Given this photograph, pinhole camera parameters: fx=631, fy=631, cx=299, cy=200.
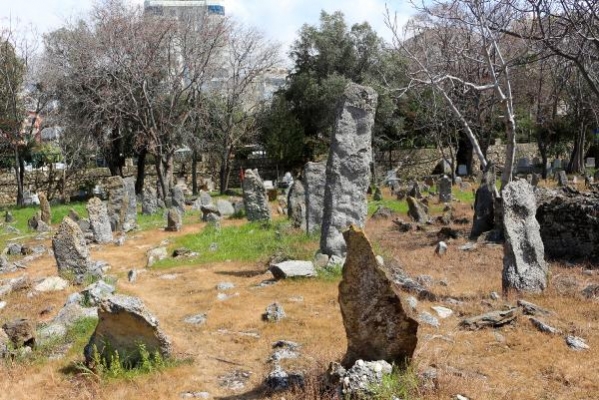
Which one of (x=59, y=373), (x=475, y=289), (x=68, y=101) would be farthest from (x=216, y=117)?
(x=59, y=373)

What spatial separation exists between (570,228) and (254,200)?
32.3 feet

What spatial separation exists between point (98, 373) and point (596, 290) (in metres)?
6.96

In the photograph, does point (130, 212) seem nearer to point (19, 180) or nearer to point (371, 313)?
point (19, 180)

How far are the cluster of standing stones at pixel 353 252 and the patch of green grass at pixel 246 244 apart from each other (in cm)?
66

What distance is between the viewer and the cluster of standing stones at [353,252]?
224 inches

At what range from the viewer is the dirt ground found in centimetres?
598

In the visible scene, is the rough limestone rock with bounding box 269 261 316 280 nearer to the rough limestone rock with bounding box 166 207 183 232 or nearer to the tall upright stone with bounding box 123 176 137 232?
the rough limestone rock with bounding box 166 207 183 232

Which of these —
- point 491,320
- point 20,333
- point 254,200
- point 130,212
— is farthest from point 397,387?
point 130,212

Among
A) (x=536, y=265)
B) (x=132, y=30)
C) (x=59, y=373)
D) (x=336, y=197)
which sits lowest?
(x=59, y=373)

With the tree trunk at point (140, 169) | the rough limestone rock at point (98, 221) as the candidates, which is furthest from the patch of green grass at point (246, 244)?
the tree trunk at point (140, 169)

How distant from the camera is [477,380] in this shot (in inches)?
231

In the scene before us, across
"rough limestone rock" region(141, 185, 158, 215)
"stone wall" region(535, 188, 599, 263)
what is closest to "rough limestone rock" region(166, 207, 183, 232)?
"rough limestone rock" region(141, 185, 158, 215)

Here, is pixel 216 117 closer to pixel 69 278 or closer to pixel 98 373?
pixel 69 278

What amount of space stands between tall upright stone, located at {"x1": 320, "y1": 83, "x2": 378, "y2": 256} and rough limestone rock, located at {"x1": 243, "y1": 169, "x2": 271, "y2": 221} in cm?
751
